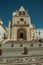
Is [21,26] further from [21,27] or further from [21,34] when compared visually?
[21,34]

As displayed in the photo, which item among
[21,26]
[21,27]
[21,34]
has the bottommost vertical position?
[21,34]

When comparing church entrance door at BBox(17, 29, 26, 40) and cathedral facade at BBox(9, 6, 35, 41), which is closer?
cathedral facade at BBox(9, 6, 35, 41)

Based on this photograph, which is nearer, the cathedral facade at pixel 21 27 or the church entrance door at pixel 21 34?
the cathedral facade at pixel 21 27

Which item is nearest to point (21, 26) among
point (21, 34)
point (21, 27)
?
point (21, 27)

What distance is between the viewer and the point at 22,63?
118 ft

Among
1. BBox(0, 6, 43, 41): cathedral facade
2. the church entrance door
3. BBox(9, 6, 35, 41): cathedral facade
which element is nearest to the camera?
BBox(0, 6, 43, 41): cathedral facade

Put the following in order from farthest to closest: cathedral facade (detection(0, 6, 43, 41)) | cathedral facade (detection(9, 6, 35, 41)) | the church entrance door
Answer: the church entrance door, cathedral facade (detection(9, 6, 35, 41)), cathedral facade (detection(0, 6, 43, 41))

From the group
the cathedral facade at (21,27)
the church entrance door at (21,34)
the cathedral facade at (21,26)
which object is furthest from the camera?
the church entrance door at (21,34)

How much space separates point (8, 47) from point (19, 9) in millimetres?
40419

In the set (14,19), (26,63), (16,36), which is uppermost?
(14,19)

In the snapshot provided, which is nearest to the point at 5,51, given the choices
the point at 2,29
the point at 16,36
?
the point at 16,36

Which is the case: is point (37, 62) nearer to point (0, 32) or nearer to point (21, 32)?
point (21, 32)

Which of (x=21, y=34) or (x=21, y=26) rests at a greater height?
(x=21, y=26)

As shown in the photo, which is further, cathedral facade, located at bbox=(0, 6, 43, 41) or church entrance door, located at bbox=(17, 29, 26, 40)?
church entrance door, located at bbox=(17, 29, 26, 40)
